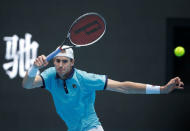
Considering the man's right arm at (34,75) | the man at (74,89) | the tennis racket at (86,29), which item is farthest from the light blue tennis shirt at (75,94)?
the tennis racket at (86,29)

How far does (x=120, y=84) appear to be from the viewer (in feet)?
11.7

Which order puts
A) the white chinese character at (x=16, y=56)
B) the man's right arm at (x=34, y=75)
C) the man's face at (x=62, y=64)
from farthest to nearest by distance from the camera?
the white chinese character at (x=16, y=56) → the man's face at (x=62, y=64) → the man's right arm at (x=34, y=75)

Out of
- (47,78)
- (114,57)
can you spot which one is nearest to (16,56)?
(114,57)

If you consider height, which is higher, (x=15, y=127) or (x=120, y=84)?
(x=120, y=84)

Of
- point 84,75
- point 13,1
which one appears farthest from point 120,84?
point 13,1

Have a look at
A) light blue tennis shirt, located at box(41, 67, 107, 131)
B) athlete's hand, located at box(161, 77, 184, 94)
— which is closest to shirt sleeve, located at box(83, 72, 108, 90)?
light blue tennis shirt, located at box(41, 67, 107, 131)

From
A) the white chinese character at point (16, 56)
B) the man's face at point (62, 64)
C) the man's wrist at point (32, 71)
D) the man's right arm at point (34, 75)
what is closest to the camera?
the man's right arm at point (34, 75)

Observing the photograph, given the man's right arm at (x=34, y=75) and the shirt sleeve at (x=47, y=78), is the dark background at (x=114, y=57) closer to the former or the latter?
the shirt sleeve at (x=47, y=78)

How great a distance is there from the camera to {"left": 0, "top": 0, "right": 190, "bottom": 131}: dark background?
5.78 metres

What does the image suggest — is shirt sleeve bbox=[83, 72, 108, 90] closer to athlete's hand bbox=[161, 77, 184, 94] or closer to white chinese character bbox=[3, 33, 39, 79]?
athlete's hand bbox=[161, 77, 184, 94]

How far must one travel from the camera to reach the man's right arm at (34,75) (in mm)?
2951

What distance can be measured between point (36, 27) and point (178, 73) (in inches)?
91.3

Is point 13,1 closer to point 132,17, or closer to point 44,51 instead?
point 44,51

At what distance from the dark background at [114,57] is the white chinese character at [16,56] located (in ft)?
0.24
